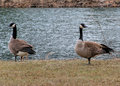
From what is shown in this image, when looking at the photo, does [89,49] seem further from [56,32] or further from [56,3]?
[56,3]

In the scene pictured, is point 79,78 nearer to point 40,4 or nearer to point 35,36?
point 35,36

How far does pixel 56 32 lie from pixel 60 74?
1269 inches

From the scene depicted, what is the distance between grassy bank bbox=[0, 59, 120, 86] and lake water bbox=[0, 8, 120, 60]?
959cm

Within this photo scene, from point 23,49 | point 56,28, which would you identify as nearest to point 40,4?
point 56,28

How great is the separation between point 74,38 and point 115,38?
424 centimetres

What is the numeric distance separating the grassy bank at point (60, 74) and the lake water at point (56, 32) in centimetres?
959

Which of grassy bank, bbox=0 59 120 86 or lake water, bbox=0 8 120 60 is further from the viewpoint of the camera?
lake water, bbox=0 8 120 60

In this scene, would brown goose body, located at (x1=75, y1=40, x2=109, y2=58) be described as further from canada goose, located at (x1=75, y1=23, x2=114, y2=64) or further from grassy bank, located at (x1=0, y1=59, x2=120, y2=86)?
grassy bank, located at (x1=0, y1=59, x2=120, y2=86)

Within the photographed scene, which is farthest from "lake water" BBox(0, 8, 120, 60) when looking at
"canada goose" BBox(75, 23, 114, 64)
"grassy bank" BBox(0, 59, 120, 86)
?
"grassy bank" BBox(0, 59, 120, 86)

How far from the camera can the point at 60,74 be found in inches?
458

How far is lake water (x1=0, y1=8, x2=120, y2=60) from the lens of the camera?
3000 centimetres

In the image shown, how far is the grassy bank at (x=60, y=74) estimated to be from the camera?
10.3 m

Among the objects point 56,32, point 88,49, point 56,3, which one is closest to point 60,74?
point 88,49

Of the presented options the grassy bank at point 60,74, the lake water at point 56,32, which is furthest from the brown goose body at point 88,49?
the lake water at point 56,32
